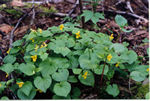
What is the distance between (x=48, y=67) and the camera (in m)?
1.97

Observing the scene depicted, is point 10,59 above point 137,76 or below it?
above

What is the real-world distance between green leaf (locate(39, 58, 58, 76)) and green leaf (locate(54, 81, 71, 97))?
0.18 meters

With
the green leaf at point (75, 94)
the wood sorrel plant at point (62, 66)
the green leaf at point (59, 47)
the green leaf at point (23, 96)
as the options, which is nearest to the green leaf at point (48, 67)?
the wood sorrel plant at point (62, 66)

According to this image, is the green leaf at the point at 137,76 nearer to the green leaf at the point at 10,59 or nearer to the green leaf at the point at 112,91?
the green leaf at the point at 112,91

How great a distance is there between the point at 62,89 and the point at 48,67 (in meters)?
0.33

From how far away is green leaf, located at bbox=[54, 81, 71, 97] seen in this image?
1793 millimetres

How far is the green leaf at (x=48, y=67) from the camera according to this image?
1.93 meters

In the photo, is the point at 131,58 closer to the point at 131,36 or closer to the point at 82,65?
the point at 82,65

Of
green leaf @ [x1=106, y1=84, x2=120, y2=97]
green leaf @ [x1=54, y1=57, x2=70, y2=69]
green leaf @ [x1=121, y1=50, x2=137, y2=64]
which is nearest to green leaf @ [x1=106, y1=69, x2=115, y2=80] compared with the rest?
green leaf @ [x1=106, y1=84, x2=120, y2=97]

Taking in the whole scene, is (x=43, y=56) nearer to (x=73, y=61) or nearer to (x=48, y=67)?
(x=48, y=67)

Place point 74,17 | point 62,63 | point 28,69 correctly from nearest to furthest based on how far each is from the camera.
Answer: point 28,69 → point 62,63 → point 74,17

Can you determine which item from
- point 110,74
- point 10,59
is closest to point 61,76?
point 110,74

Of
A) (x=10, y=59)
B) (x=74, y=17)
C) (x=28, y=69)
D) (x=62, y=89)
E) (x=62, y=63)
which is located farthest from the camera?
(x=74, y=17)

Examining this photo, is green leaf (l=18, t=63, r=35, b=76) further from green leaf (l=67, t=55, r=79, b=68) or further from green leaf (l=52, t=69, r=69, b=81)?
green leaf (l=67, t=55, r=79, b=68)
